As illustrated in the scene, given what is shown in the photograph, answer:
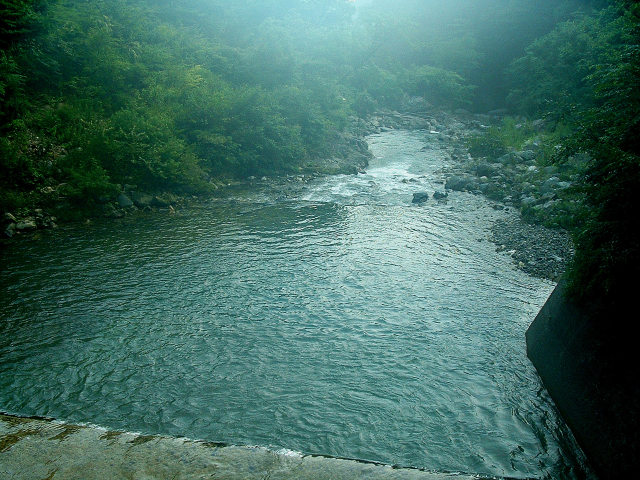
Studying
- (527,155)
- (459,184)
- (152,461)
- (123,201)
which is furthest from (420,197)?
(152,461)

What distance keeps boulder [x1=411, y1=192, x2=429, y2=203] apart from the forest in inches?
301

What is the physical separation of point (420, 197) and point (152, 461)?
794 inches

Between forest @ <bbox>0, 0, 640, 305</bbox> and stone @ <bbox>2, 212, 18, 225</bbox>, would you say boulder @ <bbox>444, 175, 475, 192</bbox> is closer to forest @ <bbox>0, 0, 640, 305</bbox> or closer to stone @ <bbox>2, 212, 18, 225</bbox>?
forest @ <bbox>0, 0, 640, 305</bbox>

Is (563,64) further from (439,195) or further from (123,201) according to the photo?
(123,201)

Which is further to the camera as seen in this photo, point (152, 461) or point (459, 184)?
point (459, 184)

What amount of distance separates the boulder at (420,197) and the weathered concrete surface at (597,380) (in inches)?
568

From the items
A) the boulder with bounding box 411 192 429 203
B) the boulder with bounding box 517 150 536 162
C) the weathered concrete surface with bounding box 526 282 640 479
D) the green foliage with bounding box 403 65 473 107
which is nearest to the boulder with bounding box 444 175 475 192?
the boulder with bounding box 411 192 429 203

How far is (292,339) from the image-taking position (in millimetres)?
11805

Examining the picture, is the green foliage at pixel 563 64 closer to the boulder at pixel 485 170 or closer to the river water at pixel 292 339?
the boulder at pixel 485 170

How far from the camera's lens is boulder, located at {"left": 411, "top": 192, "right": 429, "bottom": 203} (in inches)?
958

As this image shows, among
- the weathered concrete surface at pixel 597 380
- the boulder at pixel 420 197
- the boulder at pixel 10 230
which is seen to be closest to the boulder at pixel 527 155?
the boulder at pixel 420 197

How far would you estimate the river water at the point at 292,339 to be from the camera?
8617mm

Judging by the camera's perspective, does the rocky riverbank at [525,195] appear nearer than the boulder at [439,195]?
Yes

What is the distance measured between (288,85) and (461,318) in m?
28.4
